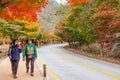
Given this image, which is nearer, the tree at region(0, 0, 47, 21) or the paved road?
the tree at region(0, 0, 47, 21)

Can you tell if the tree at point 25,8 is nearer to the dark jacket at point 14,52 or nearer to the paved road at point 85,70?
the dark jacket at point 14,52

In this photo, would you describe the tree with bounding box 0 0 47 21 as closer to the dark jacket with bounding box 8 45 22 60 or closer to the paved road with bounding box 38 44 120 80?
the dark jacket with bounding box 8 45 22 60

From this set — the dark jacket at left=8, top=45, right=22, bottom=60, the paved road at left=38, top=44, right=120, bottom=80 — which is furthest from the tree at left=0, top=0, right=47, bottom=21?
the paved road at left=38, top=44, right=120, bottom=80

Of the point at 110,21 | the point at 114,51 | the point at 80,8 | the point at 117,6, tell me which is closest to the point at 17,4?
the point at 110,21

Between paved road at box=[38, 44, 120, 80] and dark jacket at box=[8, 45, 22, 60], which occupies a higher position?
dark jacket at box=[8, 45, 22, 60]

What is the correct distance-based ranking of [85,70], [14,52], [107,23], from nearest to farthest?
[14,52], [85,70], [107,23]

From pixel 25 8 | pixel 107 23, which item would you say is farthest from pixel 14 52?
pixel 107 23

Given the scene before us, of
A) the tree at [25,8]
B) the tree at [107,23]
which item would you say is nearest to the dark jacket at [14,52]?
the tree at [25,8]

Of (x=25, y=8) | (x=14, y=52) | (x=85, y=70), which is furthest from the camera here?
(x=85, y=70)

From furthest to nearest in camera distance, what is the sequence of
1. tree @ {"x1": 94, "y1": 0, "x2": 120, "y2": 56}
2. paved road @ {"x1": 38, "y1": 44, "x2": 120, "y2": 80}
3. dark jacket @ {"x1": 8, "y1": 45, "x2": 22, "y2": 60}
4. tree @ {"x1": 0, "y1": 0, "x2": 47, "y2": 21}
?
1. tree @ {"x1": 94, "y1": 0, "x2": 120, "y2": 56}
2. paved road @ {"x1": 38, "y1": 44, "x2": 120, "y2": 80}
3. dark jacket @ {"x1": 8, "y1": 45, "x2": 22, "y2": 60}
4. tree @ {"x1": 0, "y1": 0, "x2": 47, "y2": 21}

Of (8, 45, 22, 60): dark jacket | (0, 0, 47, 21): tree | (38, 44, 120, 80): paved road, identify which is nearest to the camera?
(0, 0, 47, 21): tree

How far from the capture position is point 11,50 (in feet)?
52.0

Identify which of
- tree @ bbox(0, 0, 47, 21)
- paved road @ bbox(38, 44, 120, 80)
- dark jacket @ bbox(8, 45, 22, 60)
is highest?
tree @ bbox(0, 0, 47, 21)

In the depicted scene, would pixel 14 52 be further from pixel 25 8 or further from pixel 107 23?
pixel 107 23
